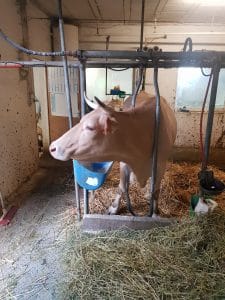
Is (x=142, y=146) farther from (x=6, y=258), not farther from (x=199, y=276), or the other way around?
(x=6, y=258)

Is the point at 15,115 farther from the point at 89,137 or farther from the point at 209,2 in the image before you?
the point at 209,2

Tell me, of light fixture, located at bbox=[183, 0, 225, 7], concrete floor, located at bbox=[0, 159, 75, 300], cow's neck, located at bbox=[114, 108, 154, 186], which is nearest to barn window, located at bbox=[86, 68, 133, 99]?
light fixture, located at bbox=[183, 0, 225, 7]

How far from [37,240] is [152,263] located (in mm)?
1184

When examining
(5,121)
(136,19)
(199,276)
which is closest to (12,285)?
(199,276)

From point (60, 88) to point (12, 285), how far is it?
→ 406 cm

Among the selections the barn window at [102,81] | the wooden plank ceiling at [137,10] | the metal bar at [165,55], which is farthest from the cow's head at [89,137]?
the barn window at [102,81]

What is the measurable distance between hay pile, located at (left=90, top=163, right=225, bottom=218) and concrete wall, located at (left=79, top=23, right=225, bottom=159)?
2099mm

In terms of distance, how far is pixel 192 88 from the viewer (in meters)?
5.74

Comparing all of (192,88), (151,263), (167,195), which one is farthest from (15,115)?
(192,88)

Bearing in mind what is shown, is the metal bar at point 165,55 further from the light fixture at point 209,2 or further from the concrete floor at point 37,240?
the light fixture at point 209,2

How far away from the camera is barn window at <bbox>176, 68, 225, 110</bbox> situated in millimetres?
5648

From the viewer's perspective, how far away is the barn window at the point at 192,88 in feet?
18.5

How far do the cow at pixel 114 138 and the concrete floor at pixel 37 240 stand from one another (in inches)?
37.1

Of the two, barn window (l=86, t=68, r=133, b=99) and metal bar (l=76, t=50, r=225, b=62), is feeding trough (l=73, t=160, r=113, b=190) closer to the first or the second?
metal bar (l=76, t=50, r=225, b=62)
